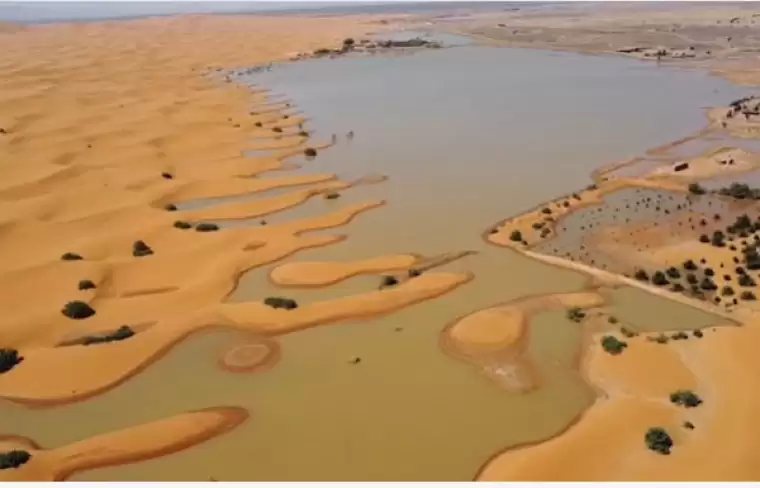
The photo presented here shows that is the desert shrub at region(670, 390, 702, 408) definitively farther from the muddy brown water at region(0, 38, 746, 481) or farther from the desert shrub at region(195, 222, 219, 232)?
the desert shrub at region(195, 222, 219, 232)

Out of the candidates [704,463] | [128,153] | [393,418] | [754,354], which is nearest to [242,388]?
[393,418]

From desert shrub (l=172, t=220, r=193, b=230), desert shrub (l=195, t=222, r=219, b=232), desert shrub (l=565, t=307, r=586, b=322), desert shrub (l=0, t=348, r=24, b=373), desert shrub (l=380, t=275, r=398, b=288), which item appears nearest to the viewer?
desert shrub (l=0, t=348, r=24, b=373)

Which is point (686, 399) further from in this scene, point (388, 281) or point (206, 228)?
point (206, 228)

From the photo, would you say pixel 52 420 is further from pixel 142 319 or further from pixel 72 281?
pixel 72 281

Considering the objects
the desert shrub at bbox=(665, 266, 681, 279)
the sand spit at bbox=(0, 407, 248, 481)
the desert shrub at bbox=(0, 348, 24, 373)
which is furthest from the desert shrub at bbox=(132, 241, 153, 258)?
the desert shrub at bbox=(665, 266, 681, 279)

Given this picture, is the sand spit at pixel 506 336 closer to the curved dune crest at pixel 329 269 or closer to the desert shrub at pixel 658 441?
the desert shrub at pixel 658 441

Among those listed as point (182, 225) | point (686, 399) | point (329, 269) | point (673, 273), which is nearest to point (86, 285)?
point (182, 225)

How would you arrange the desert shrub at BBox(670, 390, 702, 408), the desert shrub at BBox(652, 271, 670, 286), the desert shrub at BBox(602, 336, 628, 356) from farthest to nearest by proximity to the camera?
the desert shrub at BBox(652, 271, 670, 286), the desert shrub at BBox(602, 336, 628, 356), the desert shrub at BBox(670, 390, 702, 408)
